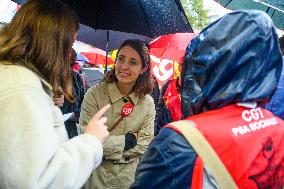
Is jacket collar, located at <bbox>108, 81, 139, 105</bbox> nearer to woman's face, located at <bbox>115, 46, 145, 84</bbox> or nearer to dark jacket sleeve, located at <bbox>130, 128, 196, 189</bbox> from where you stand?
woman's face, located at <bbox>115, 46, 145, 84</bbox>

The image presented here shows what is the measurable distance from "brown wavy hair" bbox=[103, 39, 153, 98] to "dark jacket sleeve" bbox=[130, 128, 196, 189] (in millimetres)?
2060

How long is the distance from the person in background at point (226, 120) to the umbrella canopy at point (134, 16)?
1780 millimetres

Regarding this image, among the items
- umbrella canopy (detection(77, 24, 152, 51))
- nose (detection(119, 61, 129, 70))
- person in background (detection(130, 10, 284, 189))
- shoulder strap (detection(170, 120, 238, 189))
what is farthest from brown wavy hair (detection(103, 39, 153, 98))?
shoulder strap (detection(170, 120, 238, 189))

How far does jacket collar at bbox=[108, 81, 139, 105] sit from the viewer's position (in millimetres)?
3336

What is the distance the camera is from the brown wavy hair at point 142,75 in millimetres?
3531

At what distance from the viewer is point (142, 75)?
3658 mm

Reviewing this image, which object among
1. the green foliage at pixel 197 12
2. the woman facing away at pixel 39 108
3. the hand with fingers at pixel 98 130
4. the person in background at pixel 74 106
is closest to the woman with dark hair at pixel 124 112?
the person in background at pixel 74 106

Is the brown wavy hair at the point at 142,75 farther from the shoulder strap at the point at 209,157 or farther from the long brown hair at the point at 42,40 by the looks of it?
the shoulder strap at the point at 209,157

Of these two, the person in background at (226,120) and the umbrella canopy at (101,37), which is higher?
the person in background at (226,120)

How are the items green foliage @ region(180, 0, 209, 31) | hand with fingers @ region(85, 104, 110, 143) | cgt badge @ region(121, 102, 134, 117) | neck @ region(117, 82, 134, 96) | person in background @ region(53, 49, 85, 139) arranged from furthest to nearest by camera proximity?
green foliage @ region(180, 0, 209, 31), person in background @ region(53, 49, 85, 139), neck @ region(117, 82, 134, 96), cgt badge @ region(121, 102, 134, 117), hand with fingers @ region(85, 104, 110, 143)

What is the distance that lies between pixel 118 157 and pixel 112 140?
0.15 m

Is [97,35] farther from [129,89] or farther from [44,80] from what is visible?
[44,80]

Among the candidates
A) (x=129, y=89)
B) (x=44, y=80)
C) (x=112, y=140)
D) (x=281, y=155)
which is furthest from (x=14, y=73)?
(x=129, y=89)

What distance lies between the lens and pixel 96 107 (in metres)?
3.31
